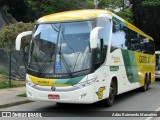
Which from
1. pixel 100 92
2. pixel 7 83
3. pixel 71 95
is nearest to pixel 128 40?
pixel 100 92

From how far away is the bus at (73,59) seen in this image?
11055 mm

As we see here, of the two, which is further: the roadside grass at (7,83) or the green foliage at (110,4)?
A: the green foliage at (110,4)

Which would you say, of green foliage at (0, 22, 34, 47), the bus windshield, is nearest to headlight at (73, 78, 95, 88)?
the bus windshield

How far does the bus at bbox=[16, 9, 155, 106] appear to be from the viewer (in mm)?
11055

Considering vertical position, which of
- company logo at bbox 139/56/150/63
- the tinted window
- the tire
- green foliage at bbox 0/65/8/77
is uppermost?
the tinted window

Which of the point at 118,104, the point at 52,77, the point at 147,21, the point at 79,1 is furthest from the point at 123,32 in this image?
the point at 147,21

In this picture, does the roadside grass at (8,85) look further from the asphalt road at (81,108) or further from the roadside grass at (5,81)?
the asphalt road at (81,108)

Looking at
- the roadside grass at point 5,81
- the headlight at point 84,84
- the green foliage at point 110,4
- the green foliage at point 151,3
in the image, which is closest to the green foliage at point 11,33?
the roadside grass at point 5,81

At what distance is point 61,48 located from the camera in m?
11.5

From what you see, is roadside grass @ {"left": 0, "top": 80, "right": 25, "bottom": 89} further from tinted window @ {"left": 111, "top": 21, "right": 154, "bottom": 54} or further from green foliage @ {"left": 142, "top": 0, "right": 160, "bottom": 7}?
green foliage @ {"left": 142, "top": 0, "right": 160, "bottom": 7}

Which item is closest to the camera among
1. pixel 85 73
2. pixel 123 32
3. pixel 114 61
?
pixel 85 73

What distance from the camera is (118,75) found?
46.9ft

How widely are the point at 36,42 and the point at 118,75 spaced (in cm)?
395

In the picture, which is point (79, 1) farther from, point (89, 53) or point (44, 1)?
point (89, 53)
